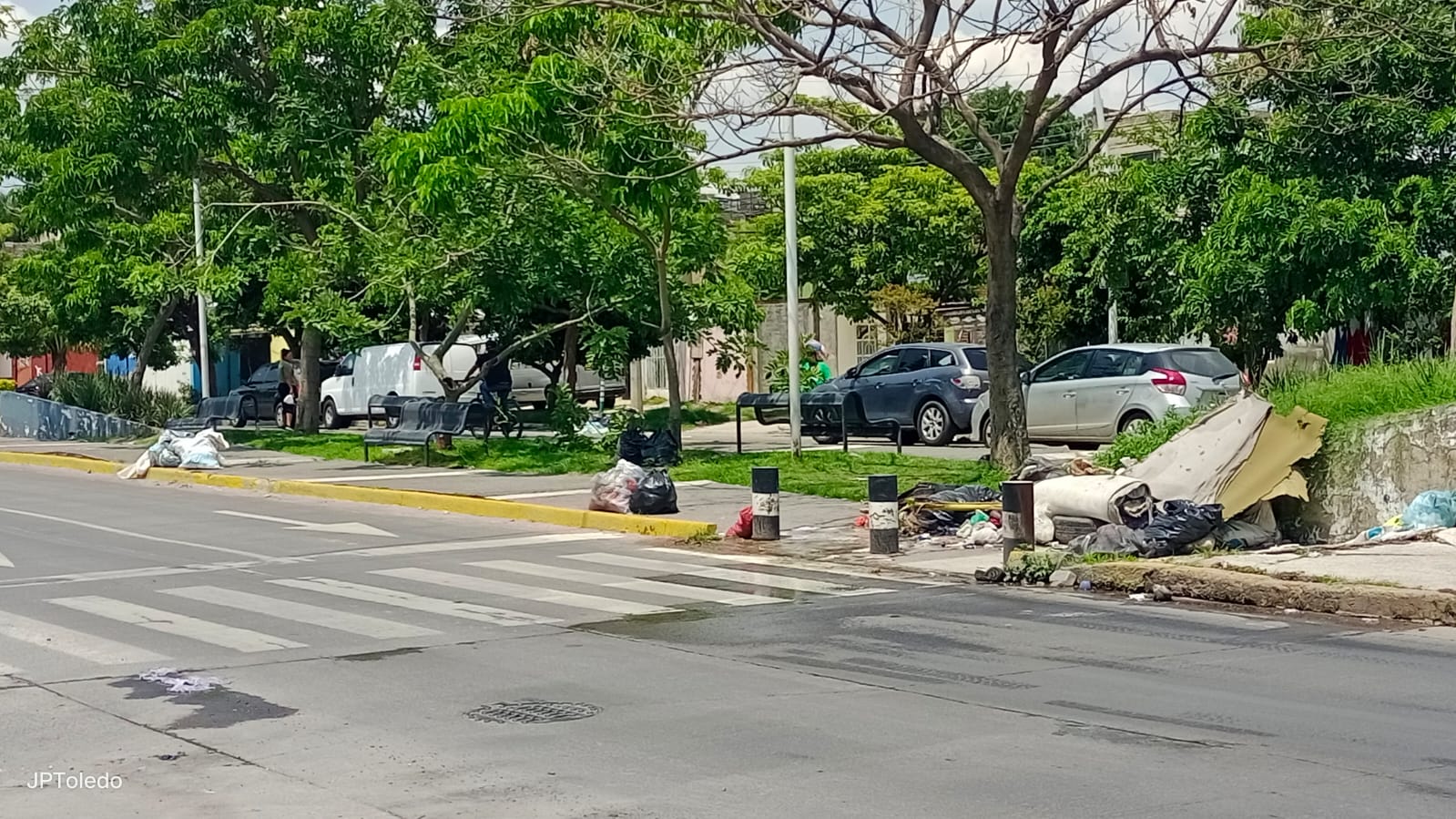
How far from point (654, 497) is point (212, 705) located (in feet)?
29.7

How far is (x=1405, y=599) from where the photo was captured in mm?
10555

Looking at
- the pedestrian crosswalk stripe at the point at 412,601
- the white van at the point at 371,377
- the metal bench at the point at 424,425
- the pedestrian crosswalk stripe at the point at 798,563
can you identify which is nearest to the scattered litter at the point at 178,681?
the pedestrian crosswalk stripe at the point at 412,601

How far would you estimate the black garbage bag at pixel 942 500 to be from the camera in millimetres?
15367

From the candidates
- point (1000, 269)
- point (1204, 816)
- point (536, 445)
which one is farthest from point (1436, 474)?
point (536, 445)

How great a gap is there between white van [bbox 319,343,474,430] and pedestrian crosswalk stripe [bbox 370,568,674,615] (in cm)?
2206

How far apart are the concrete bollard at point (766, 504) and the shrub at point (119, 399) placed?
22.2m

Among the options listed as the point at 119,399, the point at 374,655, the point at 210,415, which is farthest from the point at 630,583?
the point at 119,399

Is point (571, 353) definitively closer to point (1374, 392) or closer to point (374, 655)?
point (1374, 392)

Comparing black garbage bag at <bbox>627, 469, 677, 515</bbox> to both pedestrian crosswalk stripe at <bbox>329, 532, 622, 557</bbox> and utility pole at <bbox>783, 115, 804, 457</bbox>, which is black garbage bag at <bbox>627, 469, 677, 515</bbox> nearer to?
pedestrian crosswalk stripe at <bbox>329, 532, 622, 557</bbox>

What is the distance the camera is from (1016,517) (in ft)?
44.0

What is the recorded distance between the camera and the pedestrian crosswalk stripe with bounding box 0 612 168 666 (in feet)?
31.7

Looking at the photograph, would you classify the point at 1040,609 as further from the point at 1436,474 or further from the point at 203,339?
the point at 203,339

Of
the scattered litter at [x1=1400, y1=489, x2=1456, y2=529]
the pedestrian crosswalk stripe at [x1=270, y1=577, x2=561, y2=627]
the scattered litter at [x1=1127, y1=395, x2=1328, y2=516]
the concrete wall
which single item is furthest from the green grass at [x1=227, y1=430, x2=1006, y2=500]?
the pedestrian crosswalk stripe at [x1=270, y1=577, x2=561, y2=627]

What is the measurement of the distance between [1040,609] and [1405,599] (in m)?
2.38
